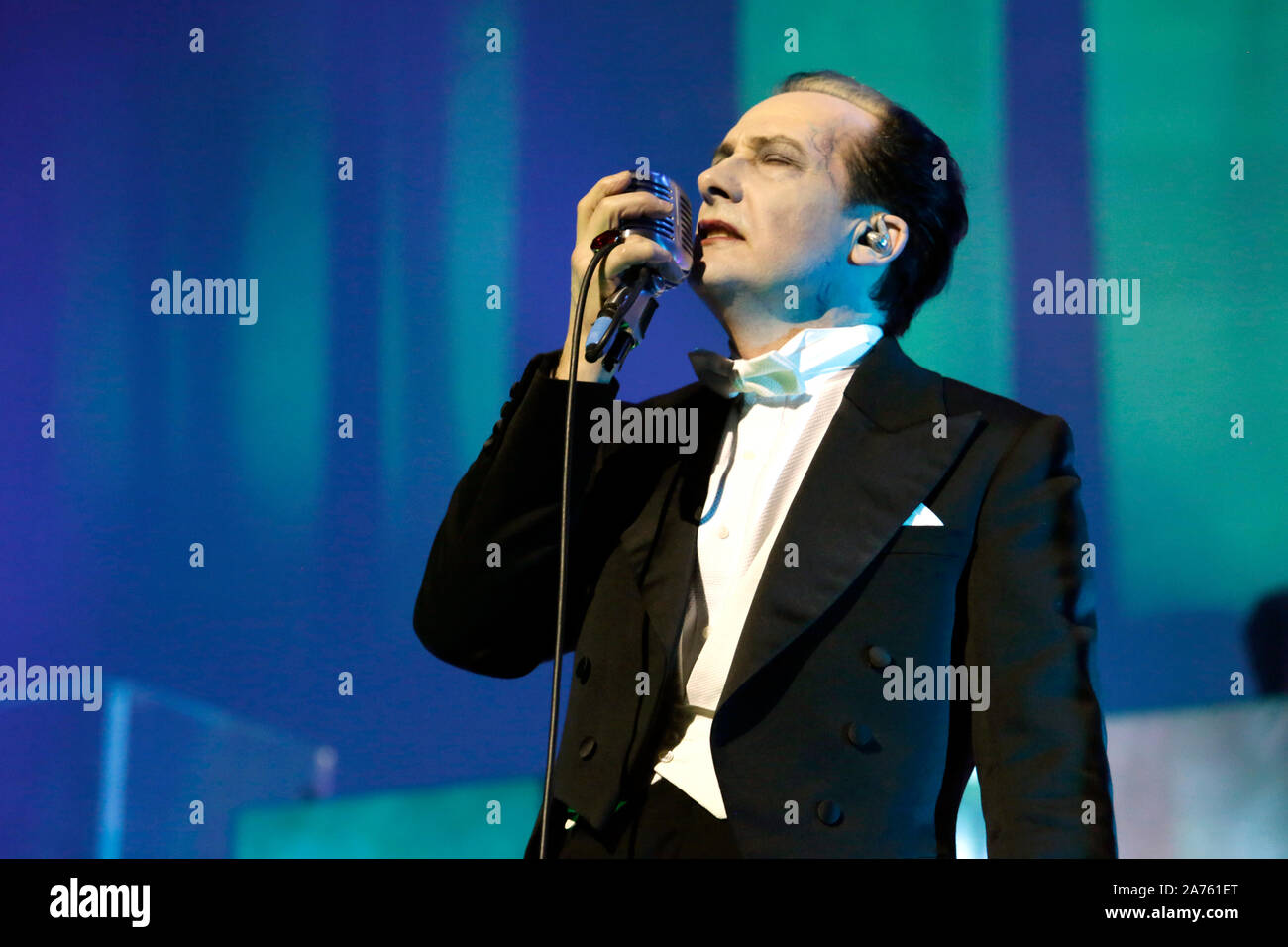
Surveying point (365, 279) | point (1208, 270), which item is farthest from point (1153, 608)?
point (365, 279)

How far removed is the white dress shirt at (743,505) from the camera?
1.51 m

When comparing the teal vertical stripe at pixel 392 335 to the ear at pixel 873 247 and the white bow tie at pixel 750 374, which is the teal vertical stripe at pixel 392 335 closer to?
the white bow tie at pixel 750 374

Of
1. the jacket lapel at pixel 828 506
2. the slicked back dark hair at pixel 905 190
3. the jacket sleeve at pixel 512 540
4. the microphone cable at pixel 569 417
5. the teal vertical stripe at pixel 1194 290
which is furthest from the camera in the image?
the teal vertical stripe at pixel 1194 290

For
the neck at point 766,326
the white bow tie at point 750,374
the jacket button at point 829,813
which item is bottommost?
the jacket button at point 829,813

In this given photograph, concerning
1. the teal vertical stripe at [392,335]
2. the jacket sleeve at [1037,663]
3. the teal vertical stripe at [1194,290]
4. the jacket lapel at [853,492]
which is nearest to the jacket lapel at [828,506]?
the jacket lapel at [853,492]

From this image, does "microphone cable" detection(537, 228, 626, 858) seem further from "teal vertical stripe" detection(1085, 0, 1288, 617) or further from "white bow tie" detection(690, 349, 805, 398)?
"teal vertical stripe" detection(1085, 0, 1288, 617)

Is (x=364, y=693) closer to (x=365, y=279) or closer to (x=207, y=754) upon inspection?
(x=207, y=754)

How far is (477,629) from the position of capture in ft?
5.49

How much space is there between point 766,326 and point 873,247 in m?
0.21

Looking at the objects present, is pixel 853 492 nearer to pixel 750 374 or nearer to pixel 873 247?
pixel 750 374

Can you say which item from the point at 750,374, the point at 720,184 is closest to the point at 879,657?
the point at 750,374

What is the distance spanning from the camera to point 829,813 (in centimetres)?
140

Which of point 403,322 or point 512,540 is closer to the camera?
point 512,540

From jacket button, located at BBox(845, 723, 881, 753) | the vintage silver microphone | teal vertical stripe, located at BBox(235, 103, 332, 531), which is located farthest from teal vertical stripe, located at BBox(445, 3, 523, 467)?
jacket button, located at BBox(845, 723, 881, 753)
